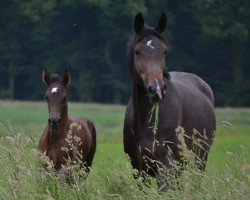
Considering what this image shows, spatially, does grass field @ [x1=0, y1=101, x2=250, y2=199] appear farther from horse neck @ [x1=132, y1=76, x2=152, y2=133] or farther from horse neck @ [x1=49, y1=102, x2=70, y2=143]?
horse neck @ [x1=49, y1=102, x2=70, y2=143]

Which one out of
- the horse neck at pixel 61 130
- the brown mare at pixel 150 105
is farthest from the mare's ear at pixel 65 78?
the brown mare at pixel 150 105

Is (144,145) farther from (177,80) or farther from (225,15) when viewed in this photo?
(225,15)

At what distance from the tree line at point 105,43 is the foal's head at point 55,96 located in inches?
2084

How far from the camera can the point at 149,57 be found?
971cm

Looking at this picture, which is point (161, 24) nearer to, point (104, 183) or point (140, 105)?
point (140, 105)

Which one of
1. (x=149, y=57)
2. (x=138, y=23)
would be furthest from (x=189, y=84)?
(x=149, y=57)

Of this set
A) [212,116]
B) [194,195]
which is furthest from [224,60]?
[194,195]

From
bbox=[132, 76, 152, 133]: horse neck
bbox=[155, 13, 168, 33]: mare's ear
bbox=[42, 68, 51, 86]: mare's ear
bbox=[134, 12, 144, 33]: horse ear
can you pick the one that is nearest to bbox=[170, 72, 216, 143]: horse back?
bbox=[132, 76, 152, 133]: horse neck

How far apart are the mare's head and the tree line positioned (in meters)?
55.5

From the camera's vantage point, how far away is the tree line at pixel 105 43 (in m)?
67.5

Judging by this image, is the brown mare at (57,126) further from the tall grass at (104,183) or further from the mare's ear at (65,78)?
the tall grass at (104,183)

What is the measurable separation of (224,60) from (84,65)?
11116 millimetres

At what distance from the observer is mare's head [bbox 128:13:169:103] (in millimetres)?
9250

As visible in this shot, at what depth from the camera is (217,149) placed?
21344mm
